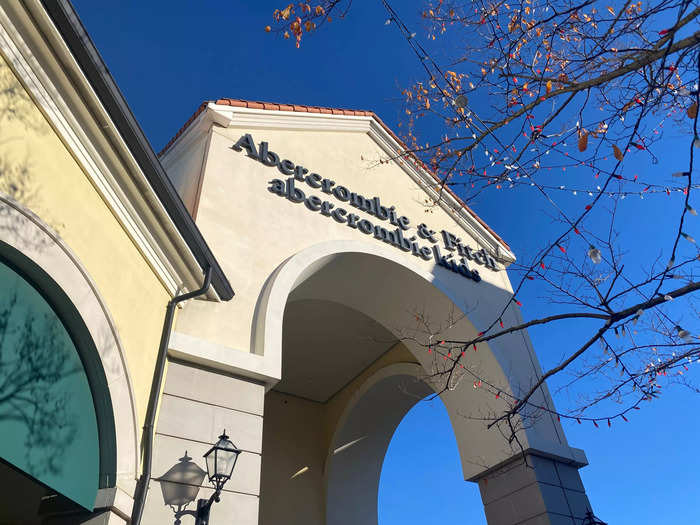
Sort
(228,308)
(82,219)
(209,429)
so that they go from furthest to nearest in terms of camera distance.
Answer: (228,308) < (209,429) < (82,219)

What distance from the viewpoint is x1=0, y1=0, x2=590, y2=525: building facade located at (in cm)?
401

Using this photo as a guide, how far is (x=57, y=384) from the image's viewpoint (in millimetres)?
4020

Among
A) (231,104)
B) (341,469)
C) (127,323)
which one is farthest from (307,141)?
(341,469)

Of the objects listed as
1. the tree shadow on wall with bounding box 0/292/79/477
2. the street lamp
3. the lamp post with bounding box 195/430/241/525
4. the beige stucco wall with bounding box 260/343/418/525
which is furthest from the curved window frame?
the beige stucco wall with bounding box 260/343/418/525

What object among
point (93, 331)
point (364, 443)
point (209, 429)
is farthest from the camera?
point (364, 443)

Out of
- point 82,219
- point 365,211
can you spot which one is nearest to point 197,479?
point 82,219

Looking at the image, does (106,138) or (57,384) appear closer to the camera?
(57,384)

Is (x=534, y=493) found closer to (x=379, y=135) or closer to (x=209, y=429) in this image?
(x=209, y=429)

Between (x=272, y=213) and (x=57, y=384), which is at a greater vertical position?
(x=272, y=213)

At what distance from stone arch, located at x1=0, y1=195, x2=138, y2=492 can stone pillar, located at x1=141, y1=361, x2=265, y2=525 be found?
0.41 m

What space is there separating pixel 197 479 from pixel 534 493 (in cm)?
497

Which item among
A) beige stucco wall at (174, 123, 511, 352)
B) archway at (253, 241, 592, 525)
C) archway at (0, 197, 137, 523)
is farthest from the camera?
archway at (253, 241, 592, 525)

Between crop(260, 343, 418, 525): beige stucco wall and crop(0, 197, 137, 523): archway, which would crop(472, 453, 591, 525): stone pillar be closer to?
crop(260, 343, 418, 525): beige stucco wall

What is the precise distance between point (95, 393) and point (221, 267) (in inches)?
96.4
